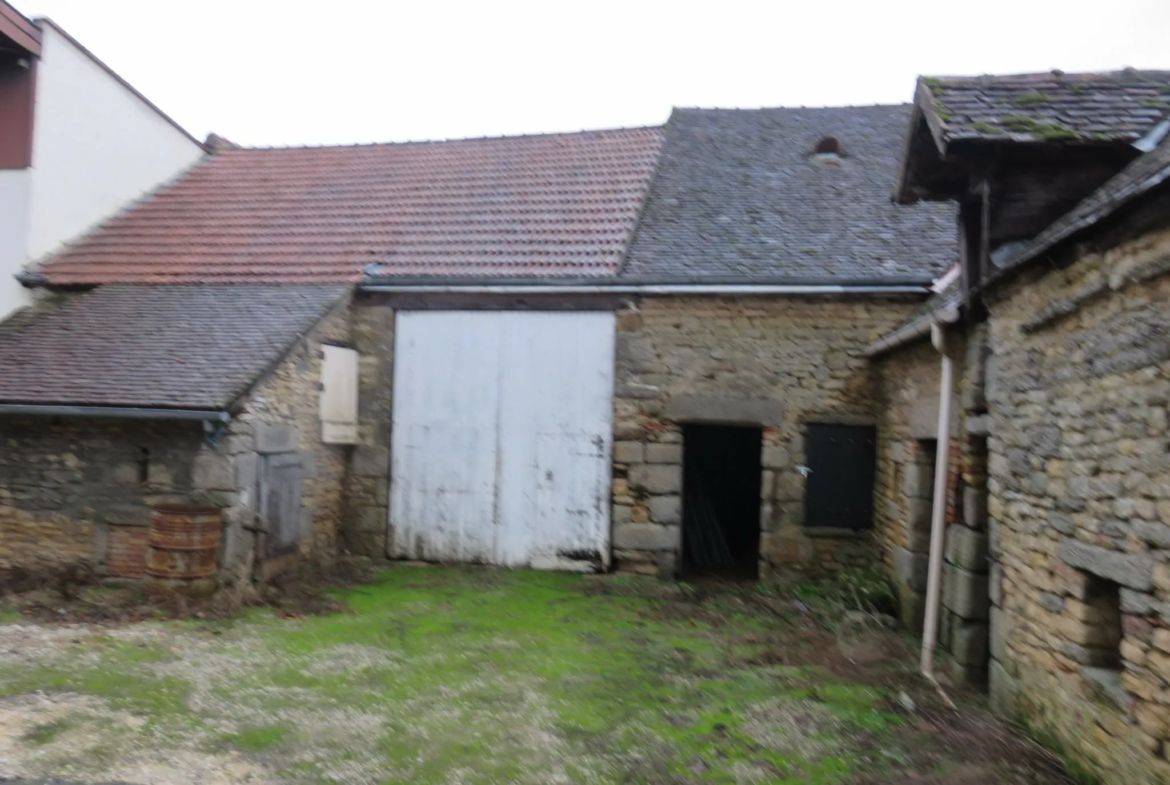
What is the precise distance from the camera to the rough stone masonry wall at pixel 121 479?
784cm

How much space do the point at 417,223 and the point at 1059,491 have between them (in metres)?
8.54

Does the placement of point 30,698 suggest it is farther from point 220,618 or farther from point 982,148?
point 982,148

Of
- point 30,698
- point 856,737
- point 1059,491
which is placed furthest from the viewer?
point 30,698

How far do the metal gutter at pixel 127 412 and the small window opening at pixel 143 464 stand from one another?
359 millimetres

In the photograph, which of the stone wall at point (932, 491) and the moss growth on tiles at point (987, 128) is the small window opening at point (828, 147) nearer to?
the stone wall at point (932, 491)

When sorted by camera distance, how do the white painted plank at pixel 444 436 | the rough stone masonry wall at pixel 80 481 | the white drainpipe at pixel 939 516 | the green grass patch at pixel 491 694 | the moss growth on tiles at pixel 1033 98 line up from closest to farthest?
1. the green grass patch at pixel 491 694
2. the moss growth on tiles at pixel 1033 98
3. the white drainpipe at pixel 939 516
4. the rough stone masonry wall at pixel 80 481
5. the white painted plank at pixel 444 436

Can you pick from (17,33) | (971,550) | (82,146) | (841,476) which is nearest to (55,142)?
(82,146)

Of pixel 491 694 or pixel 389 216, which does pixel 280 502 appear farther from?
pixel 389 216

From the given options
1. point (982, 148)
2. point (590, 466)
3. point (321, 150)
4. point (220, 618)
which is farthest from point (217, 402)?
point (321, 150)

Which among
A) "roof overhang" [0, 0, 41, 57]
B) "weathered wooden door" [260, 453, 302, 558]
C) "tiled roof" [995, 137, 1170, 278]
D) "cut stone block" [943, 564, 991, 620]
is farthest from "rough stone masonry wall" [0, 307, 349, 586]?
"tiled roof" [995, 137, 1170, 278]

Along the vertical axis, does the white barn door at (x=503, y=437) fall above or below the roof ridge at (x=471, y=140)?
below

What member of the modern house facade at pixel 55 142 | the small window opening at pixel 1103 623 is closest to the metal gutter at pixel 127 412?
the modern house facade at pixel 55 142

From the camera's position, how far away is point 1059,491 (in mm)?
4434

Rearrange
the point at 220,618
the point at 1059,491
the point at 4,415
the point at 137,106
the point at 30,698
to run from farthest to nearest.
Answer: the point at 137,106
the point at 4,415
the point at 220,618
the point at 30,698
the point at 1059,491
